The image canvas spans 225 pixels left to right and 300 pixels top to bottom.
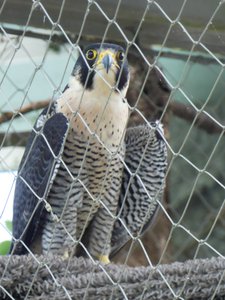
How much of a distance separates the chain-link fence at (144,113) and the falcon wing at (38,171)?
85 millimetres

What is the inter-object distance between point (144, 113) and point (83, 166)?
535 mm

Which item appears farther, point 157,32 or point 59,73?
point 59,73

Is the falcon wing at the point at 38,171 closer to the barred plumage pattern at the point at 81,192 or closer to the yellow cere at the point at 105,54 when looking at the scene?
the barred plumage pattern at the point at 81,192

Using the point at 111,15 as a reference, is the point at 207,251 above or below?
below

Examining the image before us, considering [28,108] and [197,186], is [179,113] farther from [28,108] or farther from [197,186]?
[197,186]

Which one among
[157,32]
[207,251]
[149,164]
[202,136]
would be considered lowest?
[207,251]

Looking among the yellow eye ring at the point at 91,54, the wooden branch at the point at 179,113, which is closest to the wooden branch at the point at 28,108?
the wooden branch at the point at 179,113

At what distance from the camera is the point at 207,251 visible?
3.96 metres

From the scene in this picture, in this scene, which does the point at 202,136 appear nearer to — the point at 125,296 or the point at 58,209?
the point at 58,209

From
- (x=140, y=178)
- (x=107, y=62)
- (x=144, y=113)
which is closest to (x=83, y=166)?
(x=140, y=178)

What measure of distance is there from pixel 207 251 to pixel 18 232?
1439 millimetres

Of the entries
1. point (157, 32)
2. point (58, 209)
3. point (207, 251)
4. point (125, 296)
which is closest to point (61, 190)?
point (58, 209)

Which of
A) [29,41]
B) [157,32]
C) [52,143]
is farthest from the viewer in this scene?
[29,41]

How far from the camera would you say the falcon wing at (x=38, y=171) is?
2576 mm
